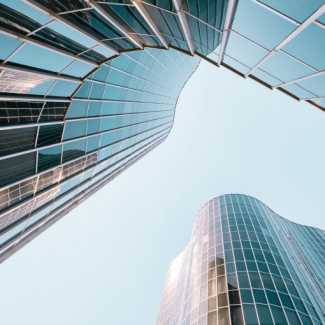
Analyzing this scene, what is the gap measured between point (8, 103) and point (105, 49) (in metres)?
5.60

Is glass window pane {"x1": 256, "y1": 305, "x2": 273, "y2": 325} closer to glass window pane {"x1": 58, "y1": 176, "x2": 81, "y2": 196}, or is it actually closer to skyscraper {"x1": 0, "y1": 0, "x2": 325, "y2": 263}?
skyscraper {"x1": 0, "y1": 0, "x2": 325, "y2": 263}

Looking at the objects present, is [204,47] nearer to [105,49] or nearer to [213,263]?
[105,49]

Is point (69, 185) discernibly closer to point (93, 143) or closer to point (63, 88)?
point (93, 143)

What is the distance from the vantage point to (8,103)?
29.9 ft

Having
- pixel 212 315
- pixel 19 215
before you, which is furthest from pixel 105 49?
pixel 212 315

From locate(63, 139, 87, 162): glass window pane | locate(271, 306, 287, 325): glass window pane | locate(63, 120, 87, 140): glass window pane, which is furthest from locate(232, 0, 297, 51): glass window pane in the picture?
locate(271, 306, 287, 325): glass window pane

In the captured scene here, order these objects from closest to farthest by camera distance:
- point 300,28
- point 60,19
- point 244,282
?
point 300,28 → point 60,19 → point 244,282

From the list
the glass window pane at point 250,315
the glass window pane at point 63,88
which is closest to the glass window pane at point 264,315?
the glass window pane at point 250,315

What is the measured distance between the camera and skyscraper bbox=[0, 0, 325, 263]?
5691mm

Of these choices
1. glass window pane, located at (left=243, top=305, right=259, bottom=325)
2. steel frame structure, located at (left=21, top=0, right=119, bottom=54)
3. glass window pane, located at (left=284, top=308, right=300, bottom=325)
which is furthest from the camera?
glass window pane, located at (left=284, top=308, right=300, bottom=325)

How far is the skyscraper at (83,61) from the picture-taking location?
18.7 feet

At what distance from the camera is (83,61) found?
1062 centimetres

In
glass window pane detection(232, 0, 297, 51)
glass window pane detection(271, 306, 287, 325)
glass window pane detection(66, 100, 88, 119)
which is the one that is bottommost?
glass window pane detection(271, 306, 287, 325)

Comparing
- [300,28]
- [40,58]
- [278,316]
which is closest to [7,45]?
[40,58]
